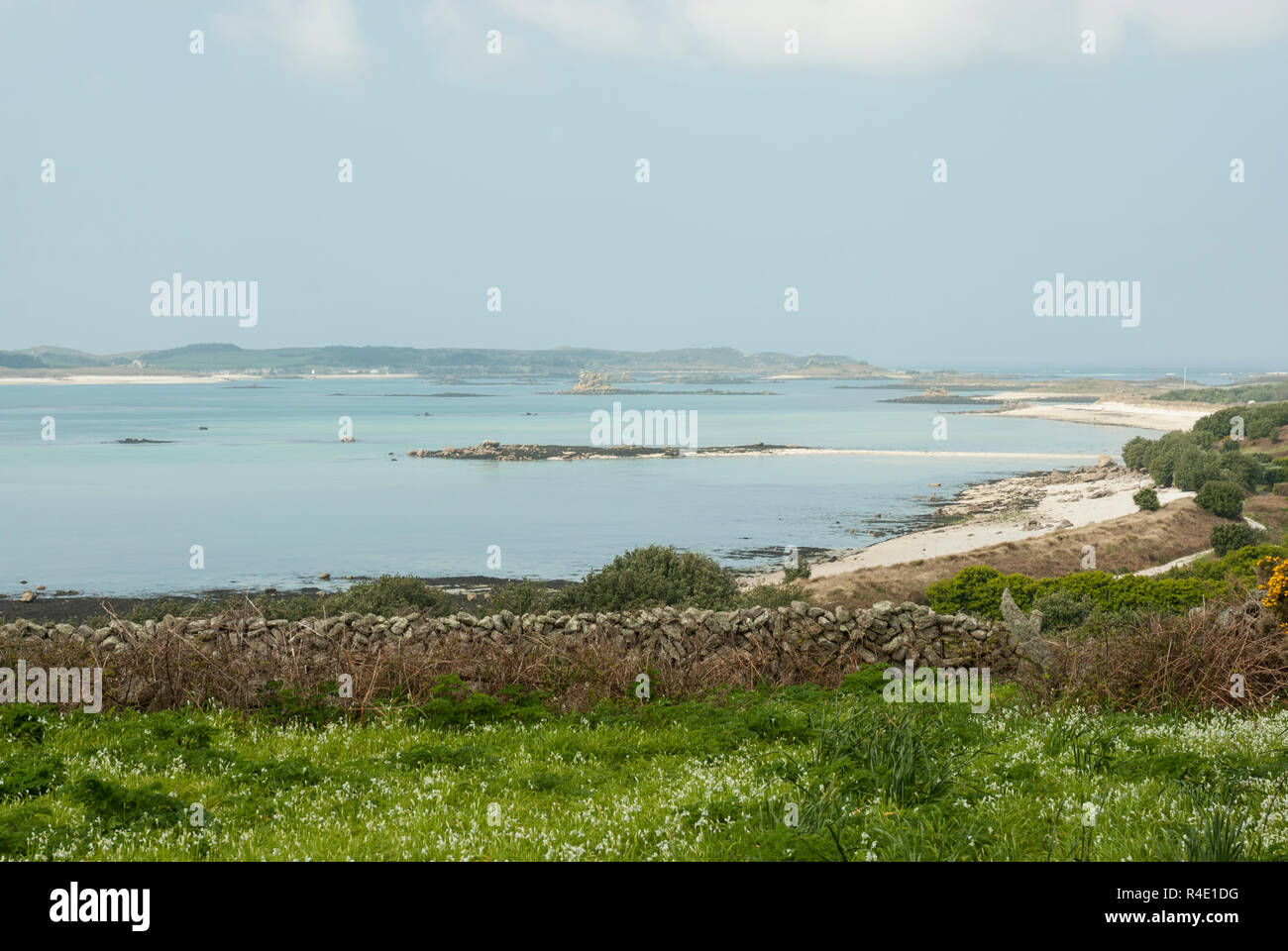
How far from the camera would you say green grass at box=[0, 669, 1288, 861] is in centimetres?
571

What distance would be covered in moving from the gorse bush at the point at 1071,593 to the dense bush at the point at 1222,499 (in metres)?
21.6

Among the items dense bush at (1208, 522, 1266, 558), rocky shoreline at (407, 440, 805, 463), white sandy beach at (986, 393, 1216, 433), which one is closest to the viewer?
dense bush at (1208, 522, 1266, 558)

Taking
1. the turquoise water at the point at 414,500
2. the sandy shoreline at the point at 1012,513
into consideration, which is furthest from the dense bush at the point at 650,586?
the turquoise water at the point at 414,500

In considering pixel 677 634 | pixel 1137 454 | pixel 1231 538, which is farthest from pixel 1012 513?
pixel 677 634

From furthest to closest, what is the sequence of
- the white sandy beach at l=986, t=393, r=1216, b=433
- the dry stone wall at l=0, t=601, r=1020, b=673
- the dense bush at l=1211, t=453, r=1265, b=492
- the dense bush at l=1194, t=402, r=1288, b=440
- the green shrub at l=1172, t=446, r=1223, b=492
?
the white sandy beach at l=986, t=393, r=1216, b=433 → the dense bush at l=1194, t=402, r=1288, b=440 → the green shrub at l=1172, t=446, r=1223, b=492 → the dense bush at l=1211, t=453, r=1265, b=492 → the dry stone wall at l=0, t=601, r=1020, b=673

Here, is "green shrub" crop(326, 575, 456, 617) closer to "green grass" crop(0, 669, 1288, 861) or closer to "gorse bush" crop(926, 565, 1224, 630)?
"gorse bush" crop(926, 565, 1224, 630)

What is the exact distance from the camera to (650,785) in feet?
23.6

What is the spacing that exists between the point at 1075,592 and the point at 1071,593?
38 centimetres

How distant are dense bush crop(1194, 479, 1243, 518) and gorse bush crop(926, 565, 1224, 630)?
21608mm

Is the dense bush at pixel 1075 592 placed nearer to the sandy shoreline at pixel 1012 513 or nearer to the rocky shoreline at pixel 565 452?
the sandy shoreline at pixel 1012 513

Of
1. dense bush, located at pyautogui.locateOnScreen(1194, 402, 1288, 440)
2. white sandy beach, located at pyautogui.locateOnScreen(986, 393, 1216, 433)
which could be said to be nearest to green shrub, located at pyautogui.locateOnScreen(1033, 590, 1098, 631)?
dense bush, located at pyautogui.locateOnScreen(1194, 402, 1288, 440)

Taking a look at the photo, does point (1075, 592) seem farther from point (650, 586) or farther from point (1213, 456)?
point (1213, 456)
